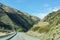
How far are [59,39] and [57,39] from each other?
26.6 inches

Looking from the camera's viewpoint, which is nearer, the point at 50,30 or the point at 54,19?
the point at 50,30

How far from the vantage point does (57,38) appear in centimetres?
4016

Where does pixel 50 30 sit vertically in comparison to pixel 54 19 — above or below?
below

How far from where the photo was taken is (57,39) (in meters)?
39.8

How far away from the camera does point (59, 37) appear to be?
1587 inches

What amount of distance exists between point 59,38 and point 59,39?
639mm

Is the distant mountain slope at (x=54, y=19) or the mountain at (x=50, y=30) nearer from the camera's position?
the mountain at (x=50, y=30)

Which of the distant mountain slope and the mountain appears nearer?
the mountain

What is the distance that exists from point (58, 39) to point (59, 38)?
45cm

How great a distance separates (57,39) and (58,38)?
32 centimetres

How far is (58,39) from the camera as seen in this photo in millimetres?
39406

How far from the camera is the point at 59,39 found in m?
39.2
